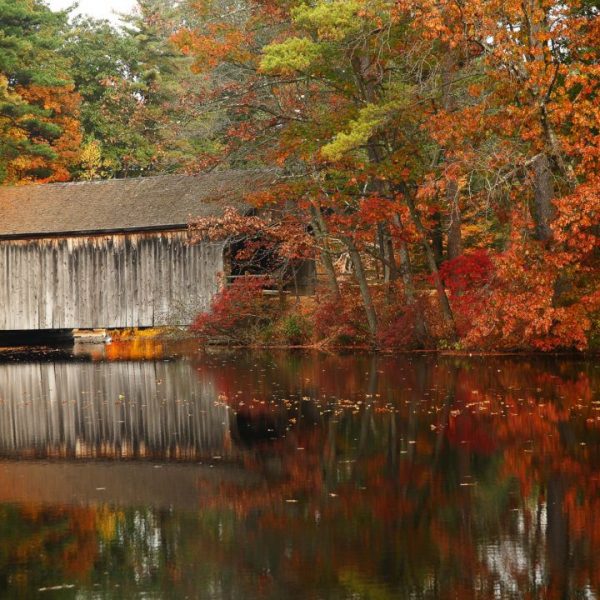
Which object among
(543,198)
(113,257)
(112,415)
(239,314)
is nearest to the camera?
(112,415)

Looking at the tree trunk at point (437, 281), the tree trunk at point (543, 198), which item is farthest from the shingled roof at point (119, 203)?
the tree trunk at point (543, 198)

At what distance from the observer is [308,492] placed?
8938mm

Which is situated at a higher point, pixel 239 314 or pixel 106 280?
pixel 106 280

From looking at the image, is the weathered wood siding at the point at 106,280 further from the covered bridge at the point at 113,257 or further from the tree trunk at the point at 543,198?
the tree trunk at the point at 543,198

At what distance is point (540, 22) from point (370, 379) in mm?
7443

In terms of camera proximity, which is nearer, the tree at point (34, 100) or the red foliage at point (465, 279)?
the red foliage at point (465, 279)

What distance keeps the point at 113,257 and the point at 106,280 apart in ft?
2.49

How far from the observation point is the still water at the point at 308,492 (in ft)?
21.2

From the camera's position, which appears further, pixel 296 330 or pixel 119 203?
pixel 119 203

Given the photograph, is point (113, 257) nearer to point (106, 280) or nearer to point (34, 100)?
point (106, 280)

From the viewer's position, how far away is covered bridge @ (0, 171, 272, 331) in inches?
1255

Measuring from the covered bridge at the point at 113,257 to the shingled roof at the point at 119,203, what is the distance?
0.03 m

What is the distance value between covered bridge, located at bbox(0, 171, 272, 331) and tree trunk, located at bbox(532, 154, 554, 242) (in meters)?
12.2

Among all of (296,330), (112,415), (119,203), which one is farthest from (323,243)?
(112,415)
